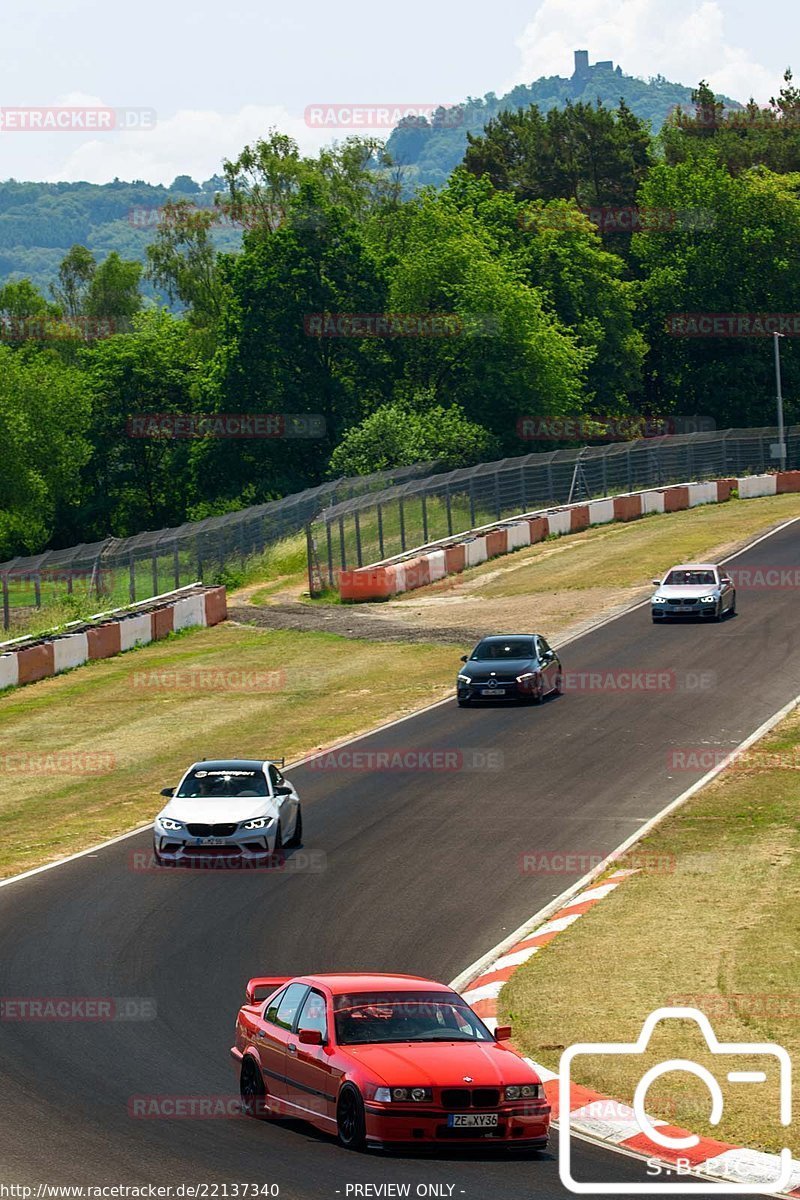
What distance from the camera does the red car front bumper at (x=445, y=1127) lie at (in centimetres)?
1165

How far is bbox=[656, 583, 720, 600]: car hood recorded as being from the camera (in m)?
44.6

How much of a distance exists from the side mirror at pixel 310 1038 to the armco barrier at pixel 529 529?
41.7 meters

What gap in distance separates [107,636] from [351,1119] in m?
35.1

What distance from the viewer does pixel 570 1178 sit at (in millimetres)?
11211

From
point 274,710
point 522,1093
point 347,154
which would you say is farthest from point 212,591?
point 347,154

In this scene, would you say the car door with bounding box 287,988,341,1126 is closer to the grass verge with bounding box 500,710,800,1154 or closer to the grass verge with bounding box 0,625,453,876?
the grass verge with bounding box 500,710,800,1154

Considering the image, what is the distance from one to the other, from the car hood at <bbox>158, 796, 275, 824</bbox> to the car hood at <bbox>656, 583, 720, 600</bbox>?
75.4ft

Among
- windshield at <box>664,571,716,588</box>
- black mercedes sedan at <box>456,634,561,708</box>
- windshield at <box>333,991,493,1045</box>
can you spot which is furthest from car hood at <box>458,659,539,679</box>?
windshield at <box>333,991,493,1045</box>

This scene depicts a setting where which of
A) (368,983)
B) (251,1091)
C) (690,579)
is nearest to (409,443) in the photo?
(690,579)

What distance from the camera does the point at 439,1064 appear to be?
1205 centimetres

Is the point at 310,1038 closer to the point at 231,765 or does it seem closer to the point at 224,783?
the point at 224,783

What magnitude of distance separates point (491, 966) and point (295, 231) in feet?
242

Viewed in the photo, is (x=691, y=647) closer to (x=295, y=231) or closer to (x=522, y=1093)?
(x=522, y=1093)

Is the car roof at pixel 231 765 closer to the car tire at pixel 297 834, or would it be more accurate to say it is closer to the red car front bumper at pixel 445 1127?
the car tire at pixel 297 834
